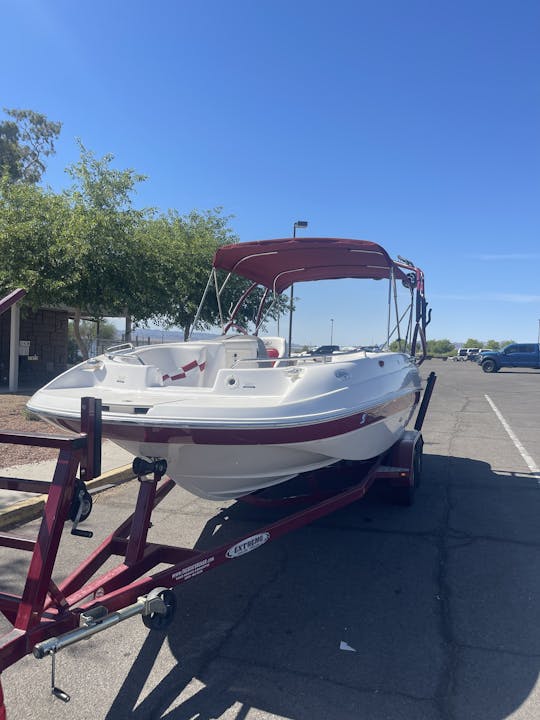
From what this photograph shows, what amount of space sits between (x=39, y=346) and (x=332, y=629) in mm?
16868

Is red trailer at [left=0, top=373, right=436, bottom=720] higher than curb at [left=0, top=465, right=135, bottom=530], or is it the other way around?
red trailer at [left=0, top=373, right=436, bottom=720]

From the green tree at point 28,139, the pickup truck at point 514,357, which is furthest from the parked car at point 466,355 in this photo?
the green tree at point 28,139

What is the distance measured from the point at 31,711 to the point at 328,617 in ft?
5.89

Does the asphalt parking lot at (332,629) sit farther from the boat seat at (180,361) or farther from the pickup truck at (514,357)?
the pickup truck at (514,357)

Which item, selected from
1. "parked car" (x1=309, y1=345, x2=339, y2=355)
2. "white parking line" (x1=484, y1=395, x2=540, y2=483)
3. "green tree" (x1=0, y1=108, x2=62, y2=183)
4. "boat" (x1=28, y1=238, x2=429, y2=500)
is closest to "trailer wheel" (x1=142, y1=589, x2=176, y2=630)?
"boat" (x1=28, y1=238, x2=429, y2=500)

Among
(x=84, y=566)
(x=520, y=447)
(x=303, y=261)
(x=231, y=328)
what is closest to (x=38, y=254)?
(x=231, y=328)

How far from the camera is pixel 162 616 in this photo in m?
2.99

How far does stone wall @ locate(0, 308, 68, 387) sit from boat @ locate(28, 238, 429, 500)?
12.8m

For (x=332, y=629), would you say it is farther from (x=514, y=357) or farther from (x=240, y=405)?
(x=514, y=357)

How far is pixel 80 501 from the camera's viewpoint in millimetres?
2752

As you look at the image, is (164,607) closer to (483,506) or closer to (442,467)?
(483,506)

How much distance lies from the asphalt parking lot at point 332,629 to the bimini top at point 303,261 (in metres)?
2.49

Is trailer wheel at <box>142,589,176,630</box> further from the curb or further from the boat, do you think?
the curb

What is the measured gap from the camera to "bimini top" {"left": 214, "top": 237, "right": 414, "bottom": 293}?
5.11 m
